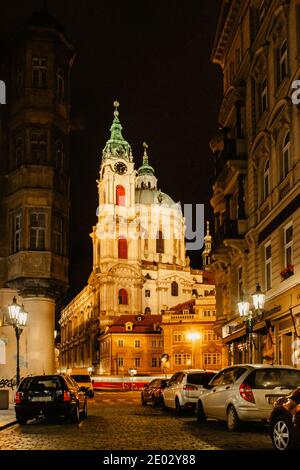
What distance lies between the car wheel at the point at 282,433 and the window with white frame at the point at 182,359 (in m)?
89.9

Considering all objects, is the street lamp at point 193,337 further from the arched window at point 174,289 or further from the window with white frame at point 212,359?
the arched window at point 174,289

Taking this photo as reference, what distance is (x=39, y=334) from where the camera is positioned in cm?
3594

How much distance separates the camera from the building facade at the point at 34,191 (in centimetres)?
3541

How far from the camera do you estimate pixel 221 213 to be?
143 feet

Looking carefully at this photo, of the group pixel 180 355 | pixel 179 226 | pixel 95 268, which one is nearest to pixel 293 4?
pixel 180 355

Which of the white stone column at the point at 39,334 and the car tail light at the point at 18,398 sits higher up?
the white stone column at the point at 39,334

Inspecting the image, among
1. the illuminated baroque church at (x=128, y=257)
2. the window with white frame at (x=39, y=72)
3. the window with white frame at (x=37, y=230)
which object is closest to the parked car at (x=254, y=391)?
the window with white frame at (x=37, y=230)

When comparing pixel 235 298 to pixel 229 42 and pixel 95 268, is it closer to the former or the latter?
pixel 229 42

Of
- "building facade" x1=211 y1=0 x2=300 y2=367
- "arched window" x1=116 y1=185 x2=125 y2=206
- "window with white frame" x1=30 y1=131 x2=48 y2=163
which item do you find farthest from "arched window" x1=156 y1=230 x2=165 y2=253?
"window with white frame" x1=30 y1=131 x2=48 y2=163

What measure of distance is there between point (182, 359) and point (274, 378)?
86.6 m

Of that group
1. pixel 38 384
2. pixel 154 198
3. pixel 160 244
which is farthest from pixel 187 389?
pixel 154 198

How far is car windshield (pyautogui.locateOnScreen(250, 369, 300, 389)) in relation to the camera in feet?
56.3

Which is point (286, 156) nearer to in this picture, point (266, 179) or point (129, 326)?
point (266, 179)
